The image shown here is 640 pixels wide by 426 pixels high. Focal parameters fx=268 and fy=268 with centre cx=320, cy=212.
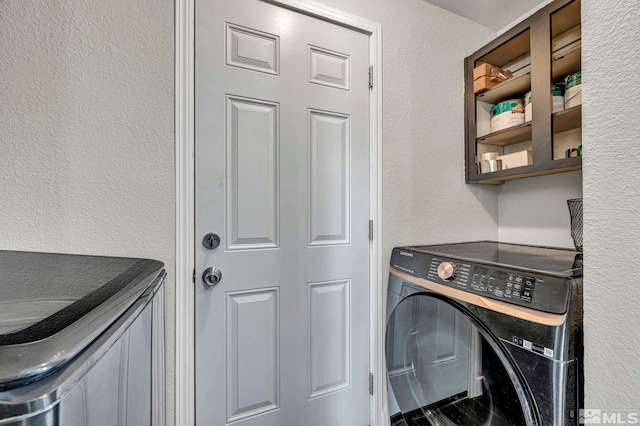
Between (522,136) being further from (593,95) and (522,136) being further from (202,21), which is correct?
(202,21)

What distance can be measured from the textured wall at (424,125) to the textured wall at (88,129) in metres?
0.94

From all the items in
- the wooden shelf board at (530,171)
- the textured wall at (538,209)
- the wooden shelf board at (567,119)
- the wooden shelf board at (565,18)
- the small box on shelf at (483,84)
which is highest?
the wooden shelf board at (565,18)

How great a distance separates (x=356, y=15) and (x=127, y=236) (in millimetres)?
1417

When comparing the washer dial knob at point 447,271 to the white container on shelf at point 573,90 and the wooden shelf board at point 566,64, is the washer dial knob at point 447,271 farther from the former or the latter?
the wooden shelf board at point 566,64

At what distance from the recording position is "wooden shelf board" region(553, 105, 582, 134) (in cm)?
112

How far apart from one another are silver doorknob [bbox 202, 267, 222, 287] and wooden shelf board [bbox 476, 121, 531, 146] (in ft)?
5.08

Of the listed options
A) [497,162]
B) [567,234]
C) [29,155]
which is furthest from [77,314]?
[567,234]

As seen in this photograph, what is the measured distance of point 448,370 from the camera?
101 cm

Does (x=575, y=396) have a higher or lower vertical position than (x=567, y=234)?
lower

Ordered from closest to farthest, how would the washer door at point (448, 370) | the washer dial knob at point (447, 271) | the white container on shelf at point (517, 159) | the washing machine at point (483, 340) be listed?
the washing machine at point (483, 340), the washer door at point (448, 370), the washer dial knob at point (447, 271), the white container on shelf at point (517, 159)

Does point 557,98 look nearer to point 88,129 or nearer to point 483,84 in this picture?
point 483,84

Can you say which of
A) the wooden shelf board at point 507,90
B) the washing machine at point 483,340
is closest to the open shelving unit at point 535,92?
the wooden shelf board at point 507,90

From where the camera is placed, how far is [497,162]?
145 cm

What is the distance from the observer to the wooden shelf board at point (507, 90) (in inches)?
53.0
